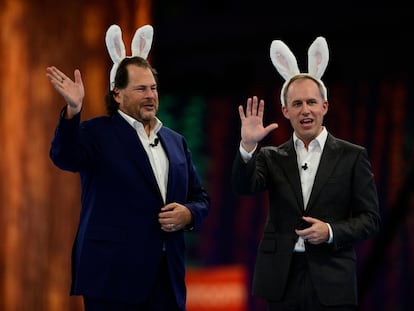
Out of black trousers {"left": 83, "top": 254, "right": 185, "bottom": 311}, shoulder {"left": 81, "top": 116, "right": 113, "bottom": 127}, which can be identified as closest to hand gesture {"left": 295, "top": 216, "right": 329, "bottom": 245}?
black trousers {"left": 83, "top": 254, "right": 185, "bottom": 311}

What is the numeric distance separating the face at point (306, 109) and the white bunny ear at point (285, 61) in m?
0.13

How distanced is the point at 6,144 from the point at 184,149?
1.87m

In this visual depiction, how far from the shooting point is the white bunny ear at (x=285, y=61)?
310 centimetres

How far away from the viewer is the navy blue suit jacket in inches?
110

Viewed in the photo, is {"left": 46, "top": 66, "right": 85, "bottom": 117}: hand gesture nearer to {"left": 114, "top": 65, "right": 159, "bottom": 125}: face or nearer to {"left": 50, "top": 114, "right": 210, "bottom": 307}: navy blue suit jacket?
{"left": 50, "top": 114, "right": 210, "bottom": 307}: navy blue suit jacket

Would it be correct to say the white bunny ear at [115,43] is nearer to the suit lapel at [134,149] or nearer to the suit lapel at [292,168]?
the suit lapel at [134,149]

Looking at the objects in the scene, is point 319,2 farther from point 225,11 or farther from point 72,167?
point 72,167

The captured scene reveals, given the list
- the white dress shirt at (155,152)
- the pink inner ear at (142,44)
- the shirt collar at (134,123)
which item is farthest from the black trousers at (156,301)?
the pink inner ear at (142,44)

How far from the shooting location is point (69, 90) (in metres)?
2.74

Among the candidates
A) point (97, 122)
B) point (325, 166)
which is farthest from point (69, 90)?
point (325, 166)

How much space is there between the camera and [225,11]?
21.2 feet

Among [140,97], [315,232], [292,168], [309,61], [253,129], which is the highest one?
[309,61]

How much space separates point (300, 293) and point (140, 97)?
0.90 meters

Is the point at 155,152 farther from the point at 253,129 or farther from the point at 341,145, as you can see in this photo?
the point at 341,145
